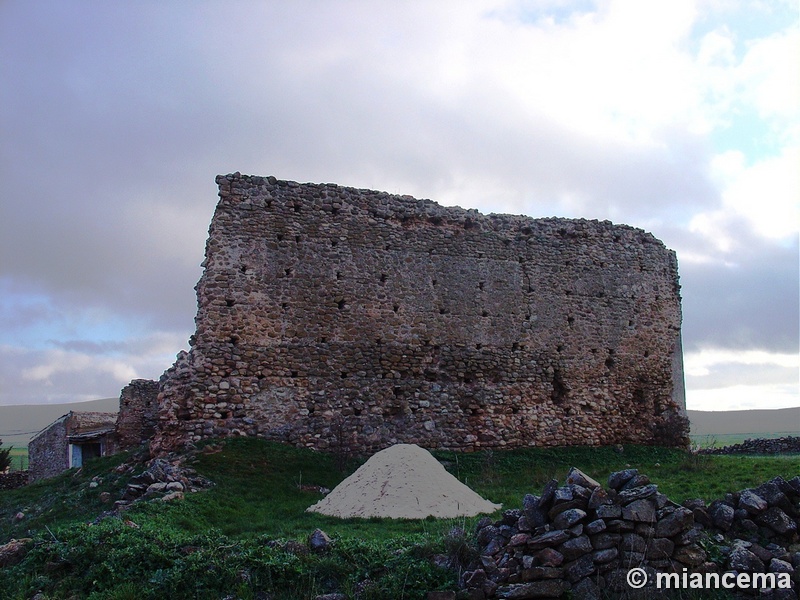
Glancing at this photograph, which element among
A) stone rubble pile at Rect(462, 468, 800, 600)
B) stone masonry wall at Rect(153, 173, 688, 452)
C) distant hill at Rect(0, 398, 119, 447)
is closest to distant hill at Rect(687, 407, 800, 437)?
stone masonry wall at Rect(153, 173, 688, 452)

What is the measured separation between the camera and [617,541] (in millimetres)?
5555

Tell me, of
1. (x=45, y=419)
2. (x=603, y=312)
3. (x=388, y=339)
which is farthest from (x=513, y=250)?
(x=45, y=419)

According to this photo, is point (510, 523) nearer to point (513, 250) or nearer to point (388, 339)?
point (388, 339)

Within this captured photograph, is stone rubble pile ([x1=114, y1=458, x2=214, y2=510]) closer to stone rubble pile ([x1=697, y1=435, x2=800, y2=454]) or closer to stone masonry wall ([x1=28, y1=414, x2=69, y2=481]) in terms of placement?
stone masonry wall ([x1=28, y1=414, x2=69, y2=481])

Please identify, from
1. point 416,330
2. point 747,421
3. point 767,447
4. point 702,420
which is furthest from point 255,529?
point 702,420

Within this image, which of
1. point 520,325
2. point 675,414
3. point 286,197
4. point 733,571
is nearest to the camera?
point 733,571

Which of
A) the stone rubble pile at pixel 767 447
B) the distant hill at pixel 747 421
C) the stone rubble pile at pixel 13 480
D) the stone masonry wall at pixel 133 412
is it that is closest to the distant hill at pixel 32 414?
the stone rubble pile at pixel 13 480

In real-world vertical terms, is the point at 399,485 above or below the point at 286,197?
below

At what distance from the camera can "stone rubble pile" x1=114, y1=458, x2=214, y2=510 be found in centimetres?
973

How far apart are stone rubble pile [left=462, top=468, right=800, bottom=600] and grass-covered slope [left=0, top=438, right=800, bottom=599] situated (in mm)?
520

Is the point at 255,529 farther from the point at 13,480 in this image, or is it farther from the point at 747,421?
the point at 747,421

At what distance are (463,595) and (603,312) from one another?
11641 millimetres

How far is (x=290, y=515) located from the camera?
9469 millimetres

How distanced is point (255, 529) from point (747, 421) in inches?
4336
